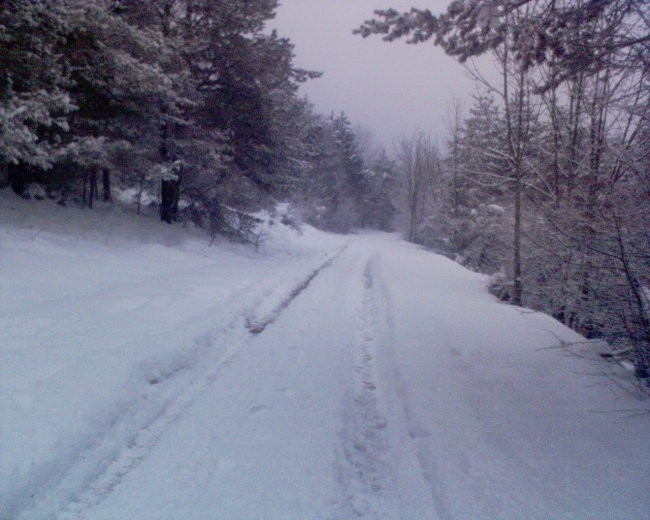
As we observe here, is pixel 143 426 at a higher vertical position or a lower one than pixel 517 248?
lower

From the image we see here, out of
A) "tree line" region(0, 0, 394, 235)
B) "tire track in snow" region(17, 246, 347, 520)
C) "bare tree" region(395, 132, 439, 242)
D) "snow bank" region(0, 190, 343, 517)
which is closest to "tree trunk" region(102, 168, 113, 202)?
"tree line" region(0, 0, 394, 235)

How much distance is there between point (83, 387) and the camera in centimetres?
398

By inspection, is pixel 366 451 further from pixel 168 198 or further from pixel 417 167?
pixel 417 167

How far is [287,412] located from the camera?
165 inches

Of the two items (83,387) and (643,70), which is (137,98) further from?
(643,70)

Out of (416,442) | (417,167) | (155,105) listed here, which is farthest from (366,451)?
(417,167)

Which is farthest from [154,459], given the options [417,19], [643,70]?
[643,70]

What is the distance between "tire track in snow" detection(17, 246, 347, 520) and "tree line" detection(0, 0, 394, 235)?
17.5 ft

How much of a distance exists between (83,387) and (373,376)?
3391mm

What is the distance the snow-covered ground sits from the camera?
2906 mm

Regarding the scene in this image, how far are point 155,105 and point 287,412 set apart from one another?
1007 cm

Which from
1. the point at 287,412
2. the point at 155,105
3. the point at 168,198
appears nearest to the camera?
the point at 287,412

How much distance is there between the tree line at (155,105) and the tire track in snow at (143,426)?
5348 millimetres

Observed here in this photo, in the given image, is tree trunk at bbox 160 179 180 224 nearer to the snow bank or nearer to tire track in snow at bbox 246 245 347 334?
the snow bank
